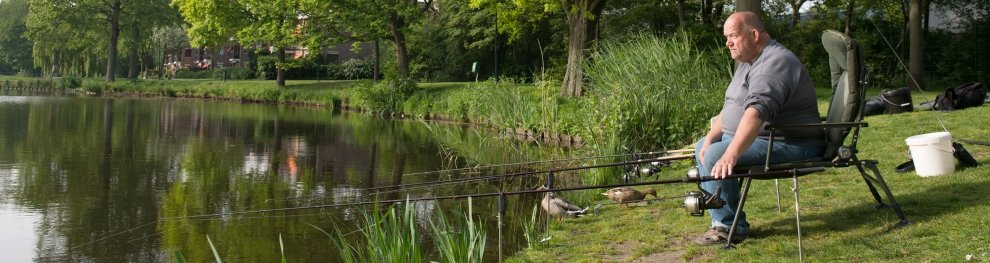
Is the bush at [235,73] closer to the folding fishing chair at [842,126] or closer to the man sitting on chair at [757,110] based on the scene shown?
the man sitting on chair at [757,110]

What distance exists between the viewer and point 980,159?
7.70 m

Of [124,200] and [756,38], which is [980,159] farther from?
[124,200]

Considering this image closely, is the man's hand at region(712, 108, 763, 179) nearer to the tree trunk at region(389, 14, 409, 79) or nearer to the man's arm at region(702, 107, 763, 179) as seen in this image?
the man's arm at region(702, 107, 763, 179)

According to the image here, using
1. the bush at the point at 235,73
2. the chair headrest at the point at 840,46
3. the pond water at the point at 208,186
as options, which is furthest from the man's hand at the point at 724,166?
the bush at the point at 235,73

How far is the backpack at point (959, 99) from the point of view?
12664 mm

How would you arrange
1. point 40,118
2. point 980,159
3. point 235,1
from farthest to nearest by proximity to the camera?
point 235,1 < point 40,118 < point 980,159

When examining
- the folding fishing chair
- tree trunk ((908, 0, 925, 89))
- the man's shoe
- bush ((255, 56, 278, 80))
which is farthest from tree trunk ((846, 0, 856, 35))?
bush ((255, 56, 278, 80))

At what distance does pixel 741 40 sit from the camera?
17.8ft

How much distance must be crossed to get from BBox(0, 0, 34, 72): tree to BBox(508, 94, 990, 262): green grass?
69.2 m

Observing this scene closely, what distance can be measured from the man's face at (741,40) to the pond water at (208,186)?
7.80ft

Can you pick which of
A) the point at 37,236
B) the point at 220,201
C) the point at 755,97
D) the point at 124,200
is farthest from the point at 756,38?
the point at 124,200

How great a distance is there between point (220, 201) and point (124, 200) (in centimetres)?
95

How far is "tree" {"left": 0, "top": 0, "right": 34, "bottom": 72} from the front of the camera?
69.6m

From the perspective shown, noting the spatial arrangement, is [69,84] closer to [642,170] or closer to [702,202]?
[642,170]
